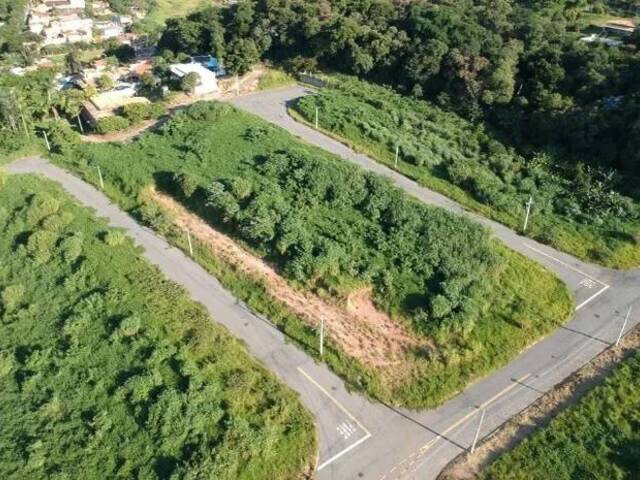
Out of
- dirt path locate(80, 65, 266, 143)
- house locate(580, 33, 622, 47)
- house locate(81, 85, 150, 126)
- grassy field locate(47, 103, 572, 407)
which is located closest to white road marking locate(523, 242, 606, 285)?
grassy field locate(47, 103, 572, 407)

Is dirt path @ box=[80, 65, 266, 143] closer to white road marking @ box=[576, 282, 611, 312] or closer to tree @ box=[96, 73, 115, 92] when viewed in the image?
tree @ box=[96, 73, 115, 92]

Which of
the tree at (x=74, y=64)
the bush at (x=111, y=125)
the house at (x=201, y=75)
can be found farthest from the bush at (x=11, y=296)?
the tree at (x=74, y=64)

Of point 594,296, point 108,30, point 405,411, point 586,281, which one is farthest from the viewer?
point 108,30

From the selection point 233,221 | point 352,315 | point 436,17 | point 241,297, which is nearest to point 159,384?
point 241,297

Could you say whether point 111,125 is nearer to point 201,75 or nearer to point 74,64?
point 201,75

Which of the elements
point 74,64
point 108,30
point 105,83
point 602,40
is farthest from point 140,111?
point 108,30

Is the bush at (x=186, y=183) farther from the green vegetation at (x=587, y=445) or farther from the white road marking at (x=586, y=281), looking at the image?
the green vegetation at (x=587, y=445)
